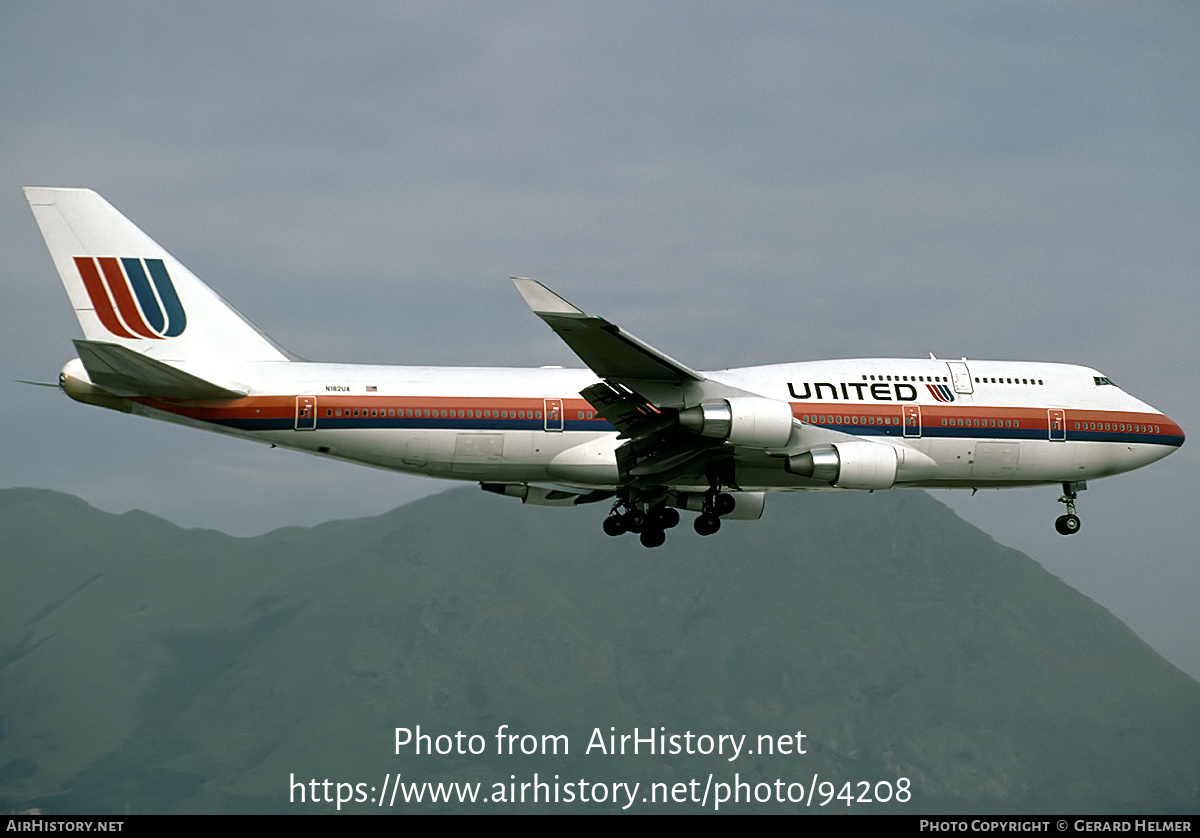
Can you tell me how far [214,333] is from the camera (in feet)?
123

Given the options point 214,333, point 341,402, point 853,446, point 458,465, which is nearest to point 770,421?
point 853,446

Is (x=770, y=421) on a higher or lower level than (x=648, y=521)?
higher

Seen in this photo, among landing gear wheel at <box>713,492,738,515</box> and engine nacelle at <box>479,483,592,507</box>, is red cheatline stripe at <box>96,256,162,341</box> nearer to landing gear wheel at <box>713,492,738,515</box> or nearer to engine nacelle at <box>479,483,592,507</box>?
engine nacelle at <box>479,483,592,507</box>

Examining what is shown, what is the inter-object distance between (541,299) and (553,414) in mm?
7079

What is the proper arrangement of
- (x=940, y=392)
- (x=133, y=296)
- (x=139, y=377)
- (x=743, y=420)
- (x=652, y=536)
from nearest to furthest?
(x=743, y=420) < (x=139, y=377) < (x=133, y=296) < (x=652, y=536) < (x=940, y=392)

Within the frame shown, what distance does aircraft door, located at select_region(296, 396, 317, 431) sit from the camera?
1405 inches

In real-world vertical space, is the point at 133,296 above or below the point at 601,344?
above

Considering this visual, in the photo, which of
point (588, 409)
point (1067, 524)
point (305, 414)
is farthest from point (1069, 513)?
point (305, 414)

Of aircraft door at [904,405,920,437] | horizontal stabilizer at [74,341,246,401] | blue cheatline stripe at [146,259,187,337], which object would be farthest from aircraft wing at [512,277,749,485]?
blue cheatline stripe at [146,259,187,337]

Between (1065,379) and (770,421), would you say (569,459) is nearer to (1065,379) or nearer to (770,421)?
(770,421)

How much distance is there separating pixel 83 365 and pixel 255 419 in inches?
173

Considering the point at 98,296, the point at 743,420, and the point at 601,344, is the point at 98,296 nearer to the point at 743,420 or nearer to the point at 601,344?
the point at 601,344

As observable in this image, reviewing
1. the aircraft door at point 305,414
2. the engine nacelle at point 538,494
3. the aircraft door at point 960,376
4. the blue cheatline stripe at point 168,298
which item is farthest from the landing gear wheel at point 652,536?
the blue cheatline stripe at point 168,298

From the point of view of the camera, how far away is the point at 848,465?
3547 centimetres
